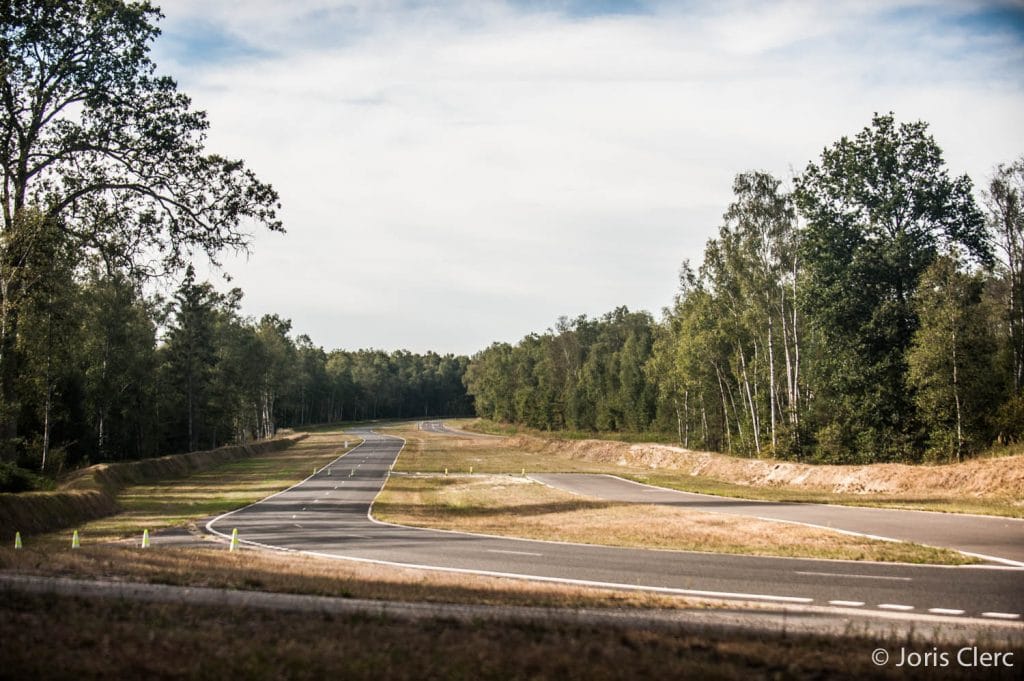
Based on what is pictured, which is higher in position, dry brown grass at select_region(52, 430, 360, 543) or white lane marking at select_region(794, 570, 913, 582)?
white lane marking at select_region(794, 570, 913, 582)

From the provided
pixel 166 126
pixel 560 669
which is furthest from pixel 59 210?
pixel 560 669

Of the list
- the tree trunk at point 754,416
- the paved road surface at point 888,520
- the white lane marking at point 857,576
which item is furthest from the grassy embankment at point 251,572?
the tree trunk at point 754,416

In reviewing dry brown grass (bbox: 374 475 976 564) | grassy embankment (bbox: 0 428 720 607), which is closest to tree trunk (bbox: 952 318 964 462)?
dry brown grass (bbox: 374 475 976 564)

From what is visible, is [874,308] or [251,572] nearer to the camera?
[251,572]

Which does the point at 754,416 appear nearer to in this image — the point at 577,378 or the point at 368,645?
the point at 368,645

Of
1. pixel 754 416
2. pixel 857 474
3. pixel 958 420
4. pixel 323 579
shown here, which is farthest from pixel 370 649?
pixel 754 416

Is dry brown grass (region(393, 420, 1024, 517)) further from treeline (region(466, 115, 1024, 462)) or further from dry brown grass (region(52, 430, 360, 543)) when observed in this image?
dry brown grass (region(52, 430, 360, 543))

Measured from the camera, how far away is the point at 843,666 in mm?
7809

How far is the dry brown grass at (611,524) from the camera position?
20.6 m

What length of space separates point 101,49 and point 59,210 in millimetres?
5223

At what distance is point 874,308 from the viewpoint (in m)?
44.8

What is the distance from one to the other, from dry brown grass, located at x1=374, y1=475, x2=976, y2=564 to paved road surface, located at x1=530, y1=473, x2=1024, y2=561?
1292mm

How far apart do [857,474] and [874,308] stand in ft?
31.9

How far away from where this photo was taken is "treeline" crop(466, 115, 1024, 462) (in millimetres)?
39250
